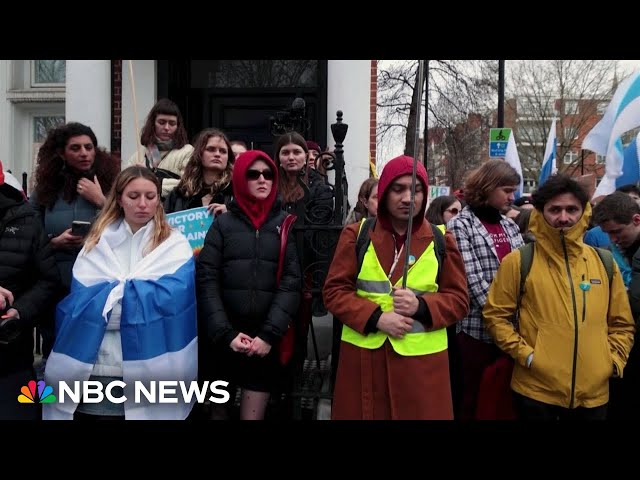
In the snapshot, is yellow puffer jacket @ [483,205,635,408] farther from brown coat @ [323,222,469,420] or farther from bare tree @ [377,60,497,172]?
bare tree @ [377,60,497,172]

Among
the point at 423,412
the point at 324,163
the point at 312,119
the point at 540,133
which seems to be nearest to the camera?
the point at 423,412

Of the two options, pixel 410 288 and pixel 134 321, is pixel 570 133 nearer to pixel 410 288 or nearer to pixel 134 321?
pixel 410 288

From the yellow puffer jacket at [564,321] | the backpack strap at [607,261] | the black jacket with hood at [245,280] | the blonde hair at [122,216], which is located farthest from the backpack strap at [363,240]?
the backpack strap at [607,261]

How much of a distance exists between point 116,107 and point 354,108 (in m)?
3.02

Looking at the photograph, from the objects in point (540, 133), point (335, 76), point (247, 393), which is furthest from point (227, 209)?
point (540, 133)

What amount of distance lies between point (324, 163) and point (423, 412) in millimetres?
2280

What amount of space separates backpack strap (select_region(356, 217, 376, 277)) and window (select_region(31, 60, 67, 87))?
9193 millimetres

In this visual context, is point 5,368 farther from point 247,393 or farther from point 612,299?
point 612,299

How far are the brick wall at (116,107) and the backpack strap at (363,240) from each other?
212 inches

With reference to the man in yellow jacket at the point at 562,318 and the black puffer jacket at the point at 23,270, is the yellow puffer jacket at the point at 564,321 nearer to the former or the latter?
the man in yellow jacket at the point at 562,318

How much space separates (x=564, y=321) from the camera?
336 centimetres

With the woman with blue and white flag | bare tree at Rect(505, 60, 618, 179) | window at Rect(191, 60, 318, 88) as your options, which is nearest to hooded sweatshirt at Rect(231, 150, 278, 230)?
the woman with blue and white flag

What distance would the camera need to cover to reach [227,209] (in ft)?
12.9

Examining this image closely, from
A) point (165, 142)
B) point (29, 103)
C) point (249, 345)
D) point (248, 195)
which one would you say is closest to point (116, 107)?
point (165, 142)
